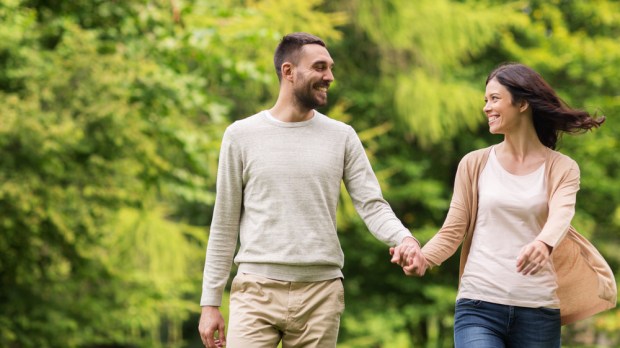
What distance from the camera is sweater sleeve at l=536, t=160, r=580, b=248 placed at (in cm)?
342

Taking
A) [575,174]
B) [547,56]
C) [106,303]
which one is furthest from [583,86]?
[575,174]

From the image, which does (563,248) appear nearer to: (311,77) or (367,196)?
(367,196)

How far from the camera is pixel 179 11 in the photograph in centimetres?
856

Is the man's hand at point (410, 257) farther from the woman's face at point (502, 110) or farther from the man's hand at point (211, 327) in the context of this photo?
the man's hand at point (211, 327)

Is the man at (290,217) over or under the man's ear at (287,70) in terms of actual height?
under

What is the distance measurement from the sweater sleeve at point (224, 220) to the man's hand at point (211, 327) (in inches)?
1.3

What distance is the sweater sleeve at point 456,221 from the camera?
12.3 feet

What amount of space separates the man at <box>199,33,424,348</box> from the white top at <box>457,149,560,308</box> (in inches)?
9.9

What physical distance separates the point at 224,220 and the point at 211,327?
1.36 feet

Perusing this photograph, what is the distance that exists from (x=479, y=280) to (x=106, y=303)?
26.4ft

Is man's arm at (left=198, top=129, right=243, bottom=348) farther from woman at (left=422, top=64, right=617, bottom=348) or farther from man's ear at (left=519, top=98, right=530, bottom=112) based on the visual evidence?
man's ear at (left=519, top=98, right=530, bottom=112)

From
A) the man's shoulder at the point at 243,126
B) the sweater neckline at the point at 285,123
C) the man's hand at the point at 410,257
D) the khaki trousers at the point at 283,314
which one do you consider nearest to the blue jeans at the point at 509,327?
the man's hand at the point at 410,257

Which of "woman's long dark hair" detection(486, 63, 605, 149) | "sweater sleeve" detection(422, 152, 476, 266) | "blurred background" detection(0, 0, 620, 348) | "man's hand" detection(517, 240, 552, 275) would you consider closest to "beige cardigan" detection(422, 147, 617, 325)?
"sweater sleeve" detection(422, 152, 476, 266)

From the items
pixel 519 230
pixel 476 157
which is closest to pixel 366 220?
pixel 476 157
